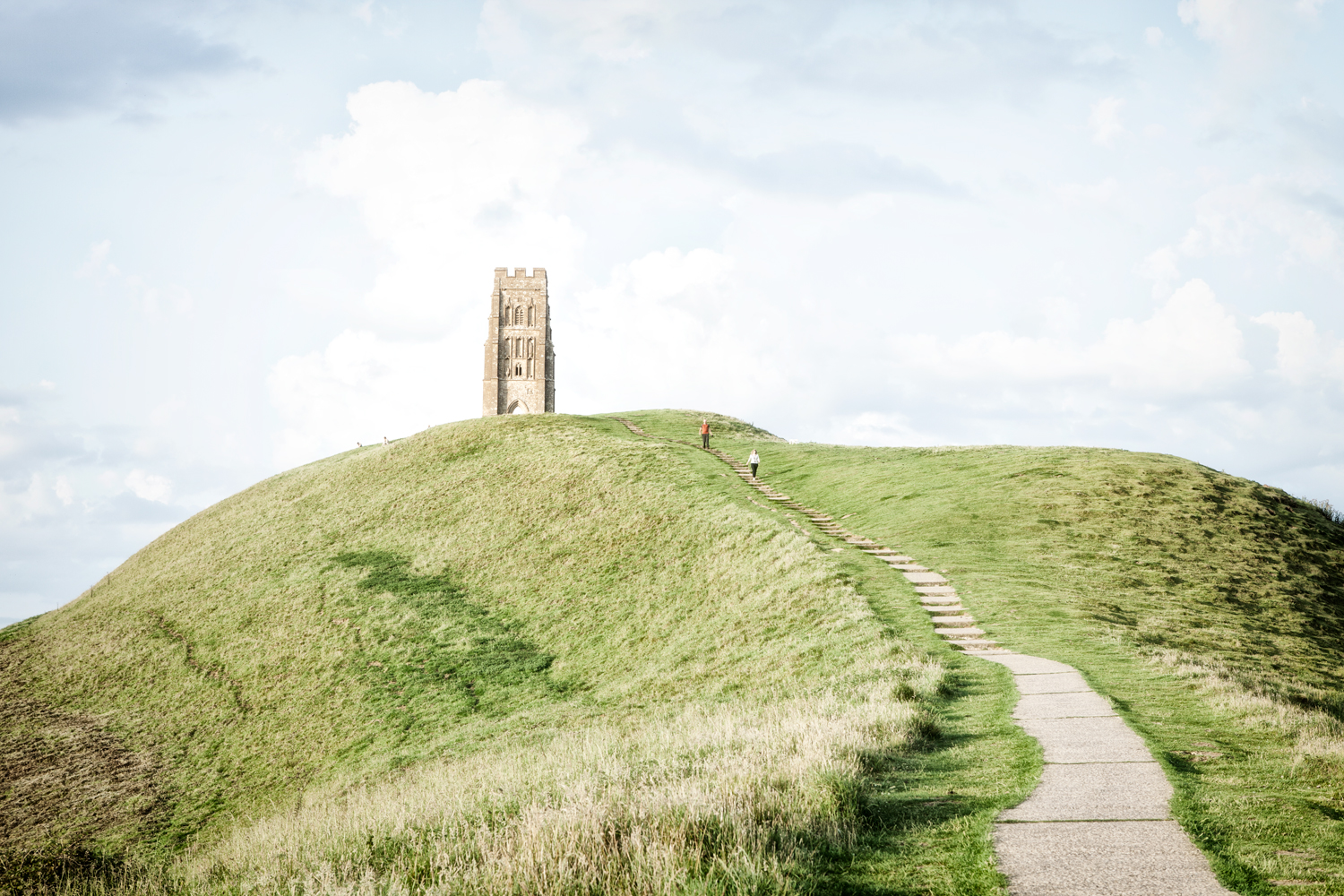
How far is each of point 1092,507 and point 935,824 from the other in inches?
1148

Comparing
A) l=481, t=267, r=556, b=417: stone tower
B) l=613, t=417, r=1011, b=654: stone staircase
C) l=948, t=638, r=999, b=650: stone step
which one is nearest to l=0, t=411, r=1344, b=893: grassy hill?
l=613, t=417, r=1011, b=654: stone staircase

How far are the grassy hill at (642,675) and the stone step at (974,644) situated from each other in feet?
2.76

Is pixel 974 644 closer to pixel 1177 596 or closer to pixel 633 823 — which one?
pixel 1177 596

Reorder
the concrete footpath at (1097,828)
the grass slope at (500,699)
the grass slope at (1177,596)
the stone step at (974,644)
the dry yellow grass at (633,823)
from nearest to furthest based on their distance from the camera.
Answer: the concrete footpath at (1097,828) → the dry yellow grass at (633,823) → the grass slope at (500,699) → the grass slope at (1177,596) → the stone step at (974,644)

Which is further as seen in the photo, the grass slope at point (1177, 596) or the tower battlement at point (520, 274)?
the tower battlement at point (520, 274)

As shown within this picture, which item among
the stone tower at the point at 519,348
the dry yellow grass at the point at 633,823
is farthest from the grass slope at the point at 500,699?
the stone tower at the point at 519,348

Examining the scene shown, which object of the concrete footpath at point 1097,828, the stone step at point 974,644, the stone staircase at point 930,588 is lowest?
the concrete footpath at point 1097,828

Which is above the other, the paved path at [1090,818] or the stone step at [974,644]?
the stone step at [974,644]

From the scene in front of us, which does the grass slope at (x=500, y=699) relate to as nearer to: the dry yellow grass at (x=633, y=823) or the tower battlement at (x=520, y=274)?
the dry yellow grass at (x=633, y=823)

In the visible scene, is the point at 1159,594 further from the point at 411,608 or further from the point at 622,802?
the point at 411,608

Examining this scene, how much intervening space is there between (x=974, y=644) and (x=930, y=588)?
19.6ft

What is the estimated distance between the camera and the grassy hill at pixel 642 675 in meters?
8.94

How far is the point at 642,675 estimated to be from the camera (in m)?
26.0

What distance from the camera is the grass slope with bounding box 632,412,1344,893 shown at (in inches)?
382
